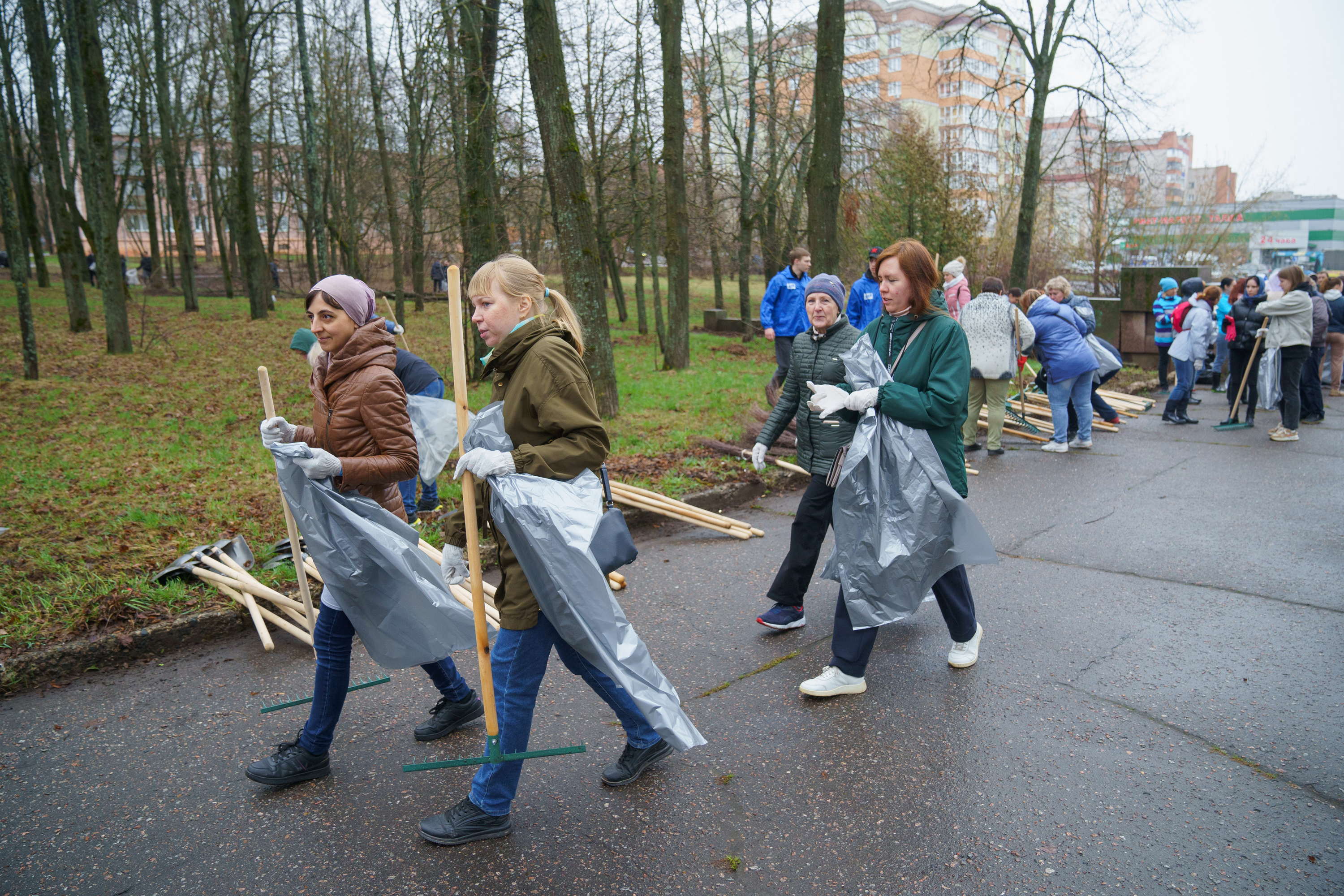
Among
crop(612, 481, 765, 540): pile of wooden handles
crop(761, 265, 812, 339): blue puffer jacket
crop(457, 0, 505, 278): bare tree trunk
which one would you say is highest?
crop(457, 0, 505, 278): bare tree trunk

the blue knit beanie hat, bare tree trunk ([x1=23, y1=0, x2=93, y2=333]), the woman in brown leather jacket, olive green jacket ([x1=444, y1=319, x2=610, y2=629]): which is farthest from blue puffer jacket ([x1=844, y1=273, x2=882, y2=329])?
bare tree trunk ([x1=23, y1=0, x2=93, y2=333])

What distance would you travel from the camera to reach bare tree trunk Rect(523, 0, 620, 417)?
341 inches

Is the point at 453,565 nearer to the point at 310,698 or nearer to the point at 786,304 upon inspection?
the point at 310,698

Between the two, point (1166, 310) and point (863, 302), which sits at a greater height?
point (863, 302)

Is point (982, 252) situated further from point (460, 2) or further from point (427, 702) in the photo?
point (427, 702)

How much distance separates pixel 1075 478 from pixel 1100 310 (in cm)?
1050

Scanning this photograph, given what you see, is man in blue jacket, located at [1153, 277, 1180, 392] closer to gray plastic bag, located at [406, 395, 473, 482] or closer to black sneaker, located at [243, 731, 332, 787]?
gray plastic bag, located at [406, 395, 473, 482]

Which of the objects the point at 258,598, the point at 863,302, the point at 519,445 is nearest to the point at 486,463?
the point at 519,445

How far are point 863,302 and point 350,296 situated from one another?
846 centimetres

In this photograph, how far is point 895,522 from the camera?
12.8 ft

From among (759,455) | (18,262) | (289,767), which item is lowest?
(289,767)

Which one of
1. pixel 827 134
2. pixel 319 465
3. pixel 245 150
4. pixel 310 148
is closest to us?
pixel 319 465

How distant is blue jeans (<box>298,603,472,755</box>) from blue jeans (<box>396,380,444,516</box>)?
294 cm

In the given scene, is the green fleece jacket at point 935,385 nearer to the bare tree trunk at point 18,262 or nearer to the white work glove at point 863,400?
the white work glove at point 863,400
